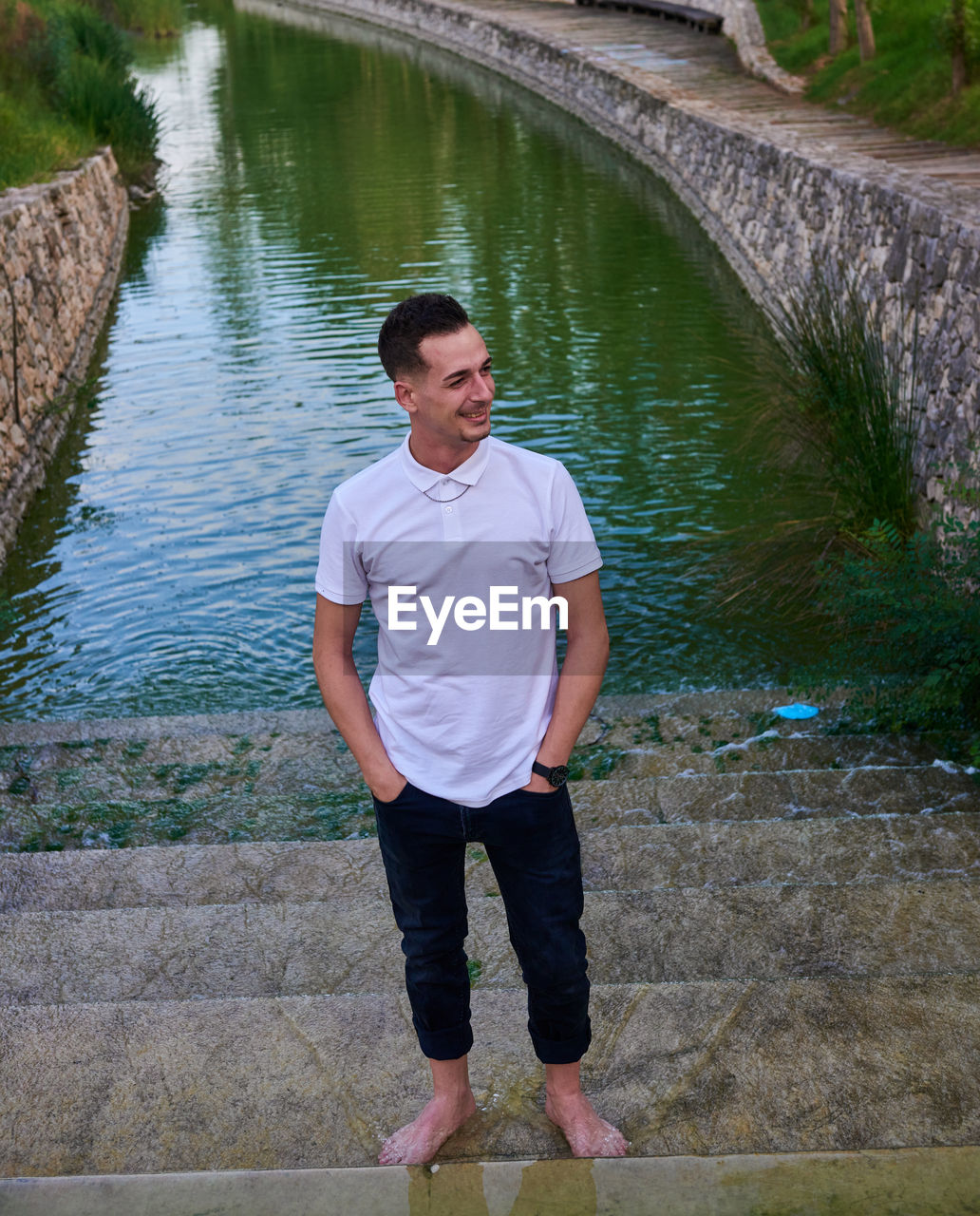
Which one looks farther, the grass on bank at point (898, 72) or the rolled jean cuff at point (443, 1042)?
the grass on bank at point (898, 72)

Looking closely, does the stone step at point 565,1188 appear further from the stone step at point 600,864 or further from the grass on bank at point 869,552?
the grass on bank at point 869,552

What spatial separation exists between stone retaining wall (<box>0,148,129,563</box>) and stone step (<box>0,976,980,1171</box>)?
6.32 meters

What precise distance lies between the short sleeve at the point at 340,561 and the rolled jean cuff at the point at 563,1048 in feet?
3.06

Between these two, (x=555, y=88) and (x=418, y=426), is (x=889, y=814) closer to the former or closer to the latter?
(x=418, y=426)

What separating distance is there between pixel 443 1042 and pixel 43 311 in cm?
1037

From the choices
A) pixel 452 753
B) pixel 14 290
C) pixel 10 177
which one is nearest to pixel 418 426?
pixel 452 753

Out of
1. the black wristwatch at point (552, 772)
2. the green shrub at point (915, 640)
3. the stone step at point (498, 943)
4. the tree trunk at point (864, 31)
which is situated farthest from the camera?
the tree trunk at point (864, 31)

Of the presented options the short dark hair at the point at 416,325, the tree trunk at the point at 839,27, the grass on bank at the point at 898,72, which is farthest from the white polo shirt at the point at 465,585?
the tree trunk at the point at 839,27

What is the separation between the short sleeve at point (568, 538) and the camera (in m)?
2.42

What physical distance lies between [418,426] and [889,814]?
8.32 feet

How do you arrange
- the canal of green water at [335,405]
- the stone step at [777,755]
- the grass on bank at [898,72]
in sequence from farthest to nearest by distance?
1. the grass on bank at [898,72]
2. the canal of green water at [335,405]
3. the stone step at [777,755]

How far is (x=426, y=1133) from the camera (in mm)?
2645

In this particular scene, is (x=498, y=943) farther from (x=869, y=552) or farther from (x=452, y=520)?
(x=869, y=552)

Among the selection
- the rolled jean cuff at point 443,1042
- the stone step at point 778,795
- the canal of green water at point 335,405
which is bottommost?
the canal of green water at point 335,405
